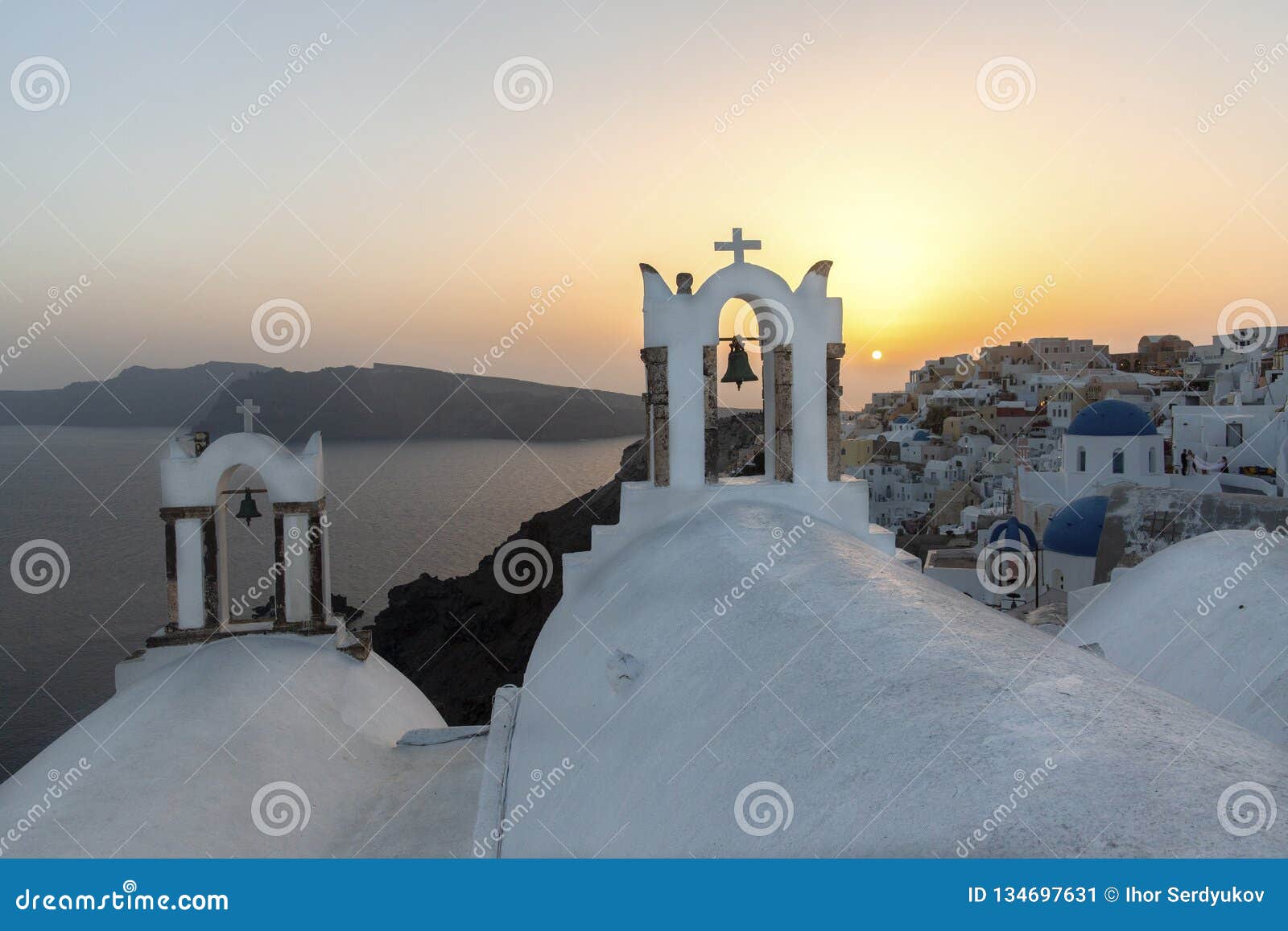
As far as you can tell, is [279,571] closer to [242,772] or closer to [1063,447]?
[242,772]

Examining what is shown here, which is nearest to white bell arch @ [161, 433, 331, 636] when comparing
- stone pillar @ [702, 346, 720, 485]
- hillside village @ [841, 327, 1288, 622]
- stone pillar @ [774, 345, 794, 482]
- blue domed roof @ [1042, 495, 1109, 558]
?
stone pillar @ [702, 346, 720, 485]

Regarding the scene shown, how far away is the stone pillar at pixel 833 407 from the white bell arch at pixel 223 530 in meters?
4.59

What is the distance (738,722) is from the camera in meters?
3.57

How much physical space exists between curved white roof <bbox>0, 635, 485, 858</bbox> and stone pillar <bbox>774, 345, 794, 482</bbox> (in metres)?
3.31

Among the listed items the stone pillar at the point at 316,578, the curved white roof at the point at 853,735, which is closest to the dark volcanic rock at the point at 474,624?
the stone pillar at the point at 316,578

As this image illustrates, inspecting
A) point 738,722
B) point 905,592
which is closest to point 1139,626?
point 905,592

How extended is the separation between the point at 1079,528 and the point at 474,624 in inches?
718

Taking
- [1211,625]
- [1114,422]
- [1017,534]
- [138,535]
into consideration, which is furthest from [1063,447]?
[138,535]

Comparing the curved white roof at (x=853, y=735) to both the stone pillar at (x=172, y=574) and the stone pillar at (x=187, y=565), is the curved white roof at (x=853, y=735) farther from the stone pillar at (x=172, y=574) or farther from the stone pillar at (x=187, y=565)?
the stone pillar at (x=172, y=574)

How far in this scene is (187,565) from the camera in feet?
26.9

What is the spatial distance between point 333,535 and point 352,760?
198 ft

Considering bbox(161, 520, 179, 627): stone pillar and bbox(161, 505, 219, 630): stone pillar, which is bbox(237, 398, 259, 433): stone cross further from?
bbox(161, 520, 179, 627): stone pillar

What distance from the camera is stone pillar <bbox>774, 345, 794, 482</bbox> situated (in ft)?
24.9

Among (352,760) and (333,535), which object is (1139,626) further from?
(333,535)
